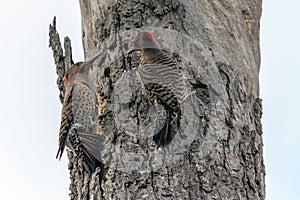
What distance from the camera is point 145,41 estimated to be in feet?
10.1

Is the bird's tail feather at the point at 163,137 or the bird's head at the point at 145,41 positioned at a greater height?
the bird's head at the point at 145,41

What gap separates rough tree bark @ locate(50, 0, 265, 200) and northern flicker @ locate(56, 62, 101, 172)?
82 mm

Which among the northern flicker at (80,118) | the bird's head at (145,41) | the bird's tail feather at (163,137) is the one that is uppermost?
the bird's head at (145,41)

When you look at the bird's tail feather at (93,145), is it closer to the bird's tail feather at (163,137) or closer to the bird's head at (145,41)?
the bird's tail feather at (163,137)

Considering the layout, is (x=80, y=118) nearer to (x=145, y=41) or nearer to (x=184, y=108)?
(x=145, y=41)

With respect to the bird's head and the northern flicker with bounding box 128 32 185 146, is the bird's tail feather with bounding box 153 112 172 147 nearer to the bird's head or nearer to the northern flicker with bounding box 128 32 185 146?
the northern flicker with bounding box 128 32 185 146

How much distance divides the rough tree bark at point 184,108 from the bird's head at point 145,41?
0.05m

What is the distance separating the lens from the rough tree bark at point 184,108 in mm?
2807

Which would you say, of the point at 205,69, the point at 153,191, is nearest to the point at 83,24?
the point at 205,69

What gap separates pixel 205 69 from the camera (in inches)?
124

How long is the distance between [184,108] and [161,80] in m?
0.23

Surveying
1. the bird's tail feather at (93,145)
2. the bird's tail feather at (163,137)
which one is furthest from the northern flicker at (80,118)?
the bird's tail feather at (163,137)

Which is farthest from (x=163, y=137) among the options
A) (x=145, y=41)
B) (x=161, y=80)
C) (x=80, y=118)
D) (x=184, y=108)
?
(x=80, y=118)

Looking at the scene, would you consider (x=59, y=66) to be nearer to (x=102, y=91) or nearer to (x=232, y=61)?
(x=102, y=91)
